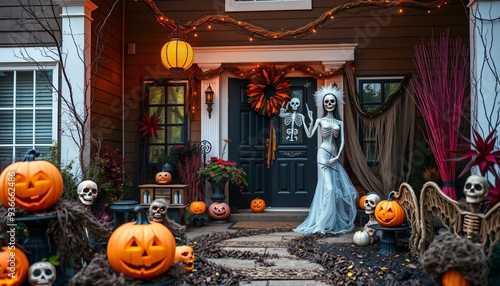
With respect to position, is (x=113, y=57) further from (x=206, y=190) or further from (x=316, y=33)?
(x=316, y=33)

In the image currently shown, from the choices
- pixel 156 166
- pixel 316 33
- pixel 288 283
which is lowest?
pixel 288 283

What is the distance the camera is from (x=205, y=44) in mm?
7805

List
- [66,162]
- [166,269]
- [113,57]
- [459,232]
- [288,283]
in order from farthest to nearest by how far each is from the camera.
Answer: [113,57] → [66,162] → [288,283] → [459,232] → [166,269]

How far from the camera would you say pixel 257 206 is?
7586mm

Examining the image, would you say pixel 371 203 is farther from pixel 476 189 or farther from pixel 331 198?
pixel 476 189

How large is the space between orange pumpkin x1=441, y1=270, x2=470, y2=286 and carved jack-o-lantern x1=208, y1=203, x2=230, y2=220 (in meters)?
4.48

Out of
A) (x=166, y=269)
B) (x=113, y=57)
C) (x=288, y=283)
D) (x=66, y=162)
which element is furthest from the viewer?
(x=113, y=57)

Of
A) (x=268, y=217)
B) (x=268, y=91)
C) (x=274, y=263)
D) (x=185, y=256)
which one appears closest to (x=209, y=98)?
(x=268, y=91)

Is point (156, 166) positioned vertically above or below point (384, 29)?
below

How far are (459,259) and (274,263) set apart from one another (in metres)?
1.85

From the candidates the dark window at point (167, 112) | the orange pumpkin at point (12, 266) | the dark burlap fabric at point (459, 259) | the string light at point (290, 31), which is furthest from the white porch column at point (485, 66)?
the dark window at point (167, 112)

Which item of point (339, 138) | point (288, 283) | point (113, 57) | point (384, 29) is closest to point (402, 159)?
point (339, 138)

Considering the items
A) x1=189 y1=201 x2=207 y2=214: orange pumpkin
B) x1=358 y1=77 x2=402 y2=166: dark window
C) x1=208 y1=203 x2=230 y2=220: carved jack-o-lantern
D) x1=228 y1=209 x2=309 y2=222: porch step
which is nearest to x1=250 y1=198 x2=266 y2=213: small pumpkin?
x1=228 y1=209 x2=309 y2=222: porch step

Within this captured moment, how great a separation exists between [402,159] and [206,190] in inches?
120
